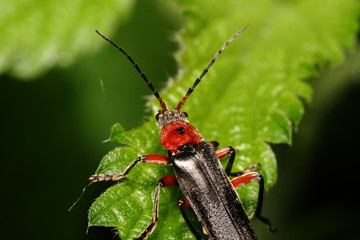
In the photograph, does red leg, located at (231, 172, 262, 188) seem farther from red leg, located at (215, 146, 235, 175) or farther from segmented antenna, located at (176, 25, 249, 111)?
segmented antenna, located at (176, 25, 249, 111)

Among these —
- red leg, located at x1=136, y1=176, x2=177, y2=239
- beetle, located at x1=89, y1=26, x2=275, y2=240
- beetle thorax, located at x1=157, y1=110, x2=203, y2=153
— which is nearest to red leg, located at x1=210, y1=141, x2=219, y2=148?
beetle, located at x1=89, y1=26, x2=275, y2=240

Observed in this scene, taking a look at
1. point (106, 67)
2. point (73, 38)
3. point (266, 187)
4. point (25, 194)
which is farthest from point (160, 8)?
point (266, 187)

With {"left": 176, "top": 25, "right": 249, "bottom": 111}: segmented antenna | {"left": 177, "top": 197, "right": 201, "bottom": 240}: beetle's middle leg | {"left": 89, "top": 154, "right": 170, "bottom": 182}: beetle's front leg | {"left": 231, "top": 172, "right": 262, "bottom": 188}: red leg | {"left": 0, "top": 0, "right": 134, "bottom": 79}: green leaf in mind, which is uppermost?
{"left": 0, "top": 0, "right": 134, "bottom": 79}: green leaf

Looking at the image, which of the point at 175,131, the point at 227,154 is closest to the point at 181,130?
the point at 175,131

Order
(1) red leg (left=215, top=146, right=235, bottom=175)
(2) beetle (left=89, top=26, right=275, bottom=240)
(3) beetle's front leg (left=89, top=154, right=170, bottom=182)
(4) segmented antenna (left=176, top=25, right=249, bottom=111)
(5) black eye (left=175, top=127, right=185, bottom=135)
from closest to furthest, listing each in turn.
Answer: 1. (2) beetle (left=89, top=26, right=275, bottom=240)
2. (3) beetle's front leg (left=89, top=154, right=170, bottom=182)
3. (1) red leg (left=215, top=146, right=235, bottom=175)
4. (5) black eye (left=175, top=127, right=185, bottom=135)
5. (4) segmented antenna (left=176, top=25, right=249, bottom=111)

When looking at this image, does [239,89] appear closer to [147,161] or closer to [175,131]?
[175,131]

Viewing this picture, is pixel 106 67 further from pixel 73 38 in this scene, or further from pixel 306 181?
pixel 306 181
